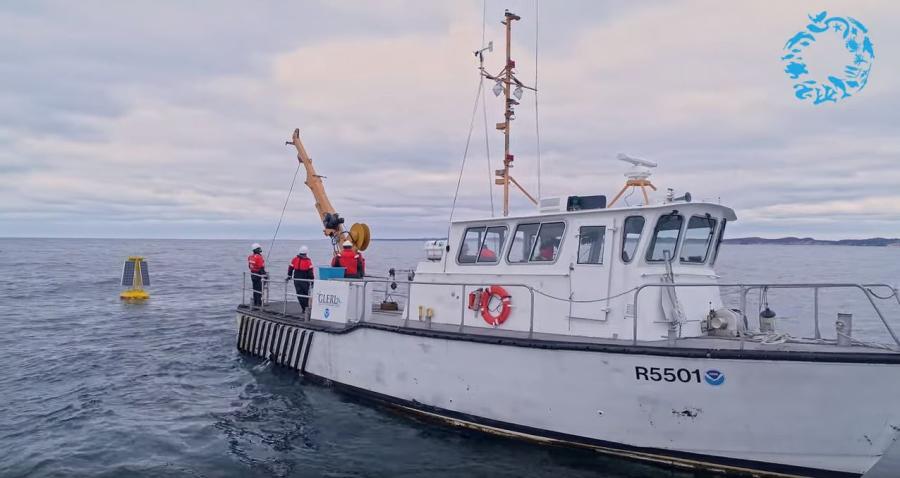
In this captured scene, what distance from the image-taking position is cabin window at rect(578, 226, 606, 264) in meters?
8.44

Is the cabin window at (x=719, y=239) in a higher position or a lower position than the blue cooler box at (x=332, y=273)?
higher

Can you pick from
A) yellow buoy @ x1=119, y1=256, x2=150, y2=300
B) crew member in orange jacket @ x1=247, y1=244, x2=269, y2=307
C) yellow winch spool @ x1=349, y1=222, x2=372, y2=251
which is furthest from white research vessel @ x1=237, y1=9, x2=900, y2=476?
yellow buoy @ x1=119, y1=256, x2=150, y2=300

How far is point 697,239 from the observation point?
28.5 feet

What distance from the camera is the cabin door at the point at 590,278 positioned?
8.22m

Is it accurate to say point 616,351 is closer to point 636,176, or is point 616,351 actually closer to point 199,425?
point 636,176

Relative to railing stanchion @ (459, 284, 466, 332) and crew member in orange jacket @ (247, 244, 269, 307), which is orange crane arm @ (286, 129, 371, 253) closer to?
crew member in orange jacket @ (247, 244, 269, 307)

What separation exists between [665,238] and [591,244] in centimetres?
104

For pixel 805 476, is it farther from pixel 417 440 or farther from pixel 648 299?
pixel 417 440

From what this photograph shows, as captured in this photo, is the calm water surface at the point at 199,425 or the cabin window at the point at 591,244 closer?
the calm water surface at the point at 199,425

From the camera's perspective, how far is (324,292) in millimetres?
11281

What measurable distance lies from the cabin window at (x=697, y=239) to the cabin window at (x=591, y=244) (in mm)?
1211

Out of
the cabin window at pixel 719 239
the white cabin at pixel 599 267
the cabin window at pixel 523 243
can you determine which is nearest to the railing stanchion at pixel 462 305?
the white cabin at pixel 599 267

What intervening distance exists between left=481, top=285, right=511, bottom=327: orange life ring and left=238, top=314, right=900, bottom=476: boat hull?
732 mm

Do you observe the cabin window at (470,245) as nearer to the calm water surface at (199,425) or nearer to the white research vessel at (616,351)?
the white research vessel at (616,351)
